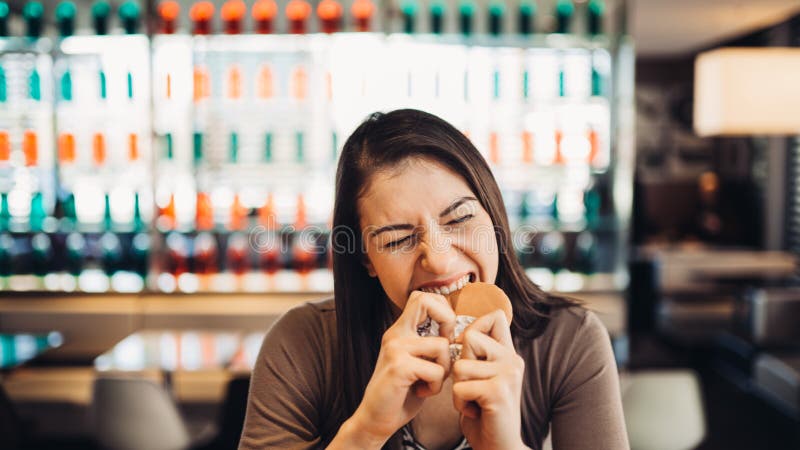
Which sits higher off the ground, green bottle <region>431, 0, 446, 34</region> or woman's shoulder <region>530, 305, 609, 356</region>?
green bottle <region>431, 0, 446, 34</region>

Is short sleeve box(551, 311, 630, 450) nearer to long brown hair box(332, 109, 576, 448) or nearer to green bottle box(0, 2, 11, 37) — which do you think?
long brown hair box(332, 109, 576, 448)

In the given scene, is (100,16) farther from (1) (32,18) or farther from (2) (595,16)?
(2) (595,16)

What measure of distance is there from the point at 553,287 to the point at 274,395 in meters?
2.86

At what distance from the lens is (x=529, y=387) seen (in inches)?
40.0

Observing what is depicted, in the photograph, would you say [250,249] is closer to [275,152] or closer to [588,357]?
[275,152]

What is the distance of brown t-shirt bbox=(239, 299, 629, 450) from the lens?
0.96 meters

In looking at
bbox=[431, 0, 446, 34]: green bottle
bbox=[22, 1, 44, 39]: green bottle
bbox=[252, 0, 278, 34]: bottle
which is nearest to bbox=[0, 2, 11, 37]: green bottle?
bbox=[22, 1, 44, 39]: green bottle

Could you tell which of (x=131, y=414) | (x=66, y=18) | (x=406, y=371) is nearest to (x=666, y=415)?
(x=406, y=371)

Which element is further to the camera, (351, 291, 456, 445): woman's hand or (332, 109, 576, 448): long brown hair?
(332, 109, 576, 448): long brown hair

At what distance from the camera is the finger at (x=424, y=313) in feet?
2.57

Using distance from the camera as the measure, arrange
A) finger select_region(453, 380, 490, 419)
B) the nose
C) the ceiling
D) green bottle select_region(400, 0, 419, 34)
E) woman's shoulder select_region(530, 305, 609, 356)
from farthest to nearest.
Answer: the ceiling, green bottle select_region(400, 0, 419, 34), woman's shoulder select_region(530, 305, 609, 356), the nose, finger select_region(453, 380, 490, 419)

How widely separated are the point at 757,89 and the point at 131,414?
8.10 feet

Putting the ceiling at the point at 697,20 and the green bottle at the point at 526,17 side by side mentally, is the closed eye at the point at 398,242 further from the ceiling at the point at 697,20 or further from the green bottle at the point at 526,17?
the ceiling at the point at 697,20

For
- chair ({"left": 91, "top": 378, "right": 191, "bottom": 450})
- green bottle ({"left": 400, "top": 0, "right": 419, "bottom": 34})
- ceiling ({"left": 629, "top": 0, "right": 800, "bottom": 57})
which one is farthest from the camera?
ceiling ({"left": 629, "top": 0, "right": 800, "bottom": 57})
